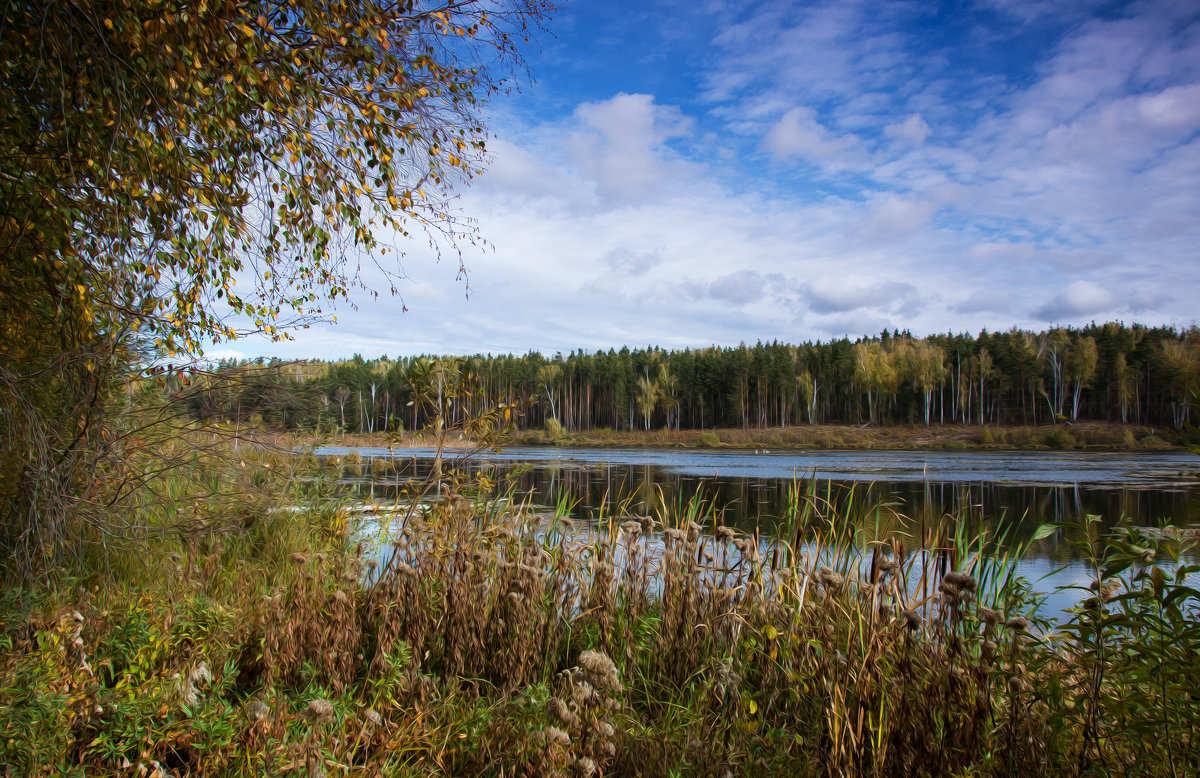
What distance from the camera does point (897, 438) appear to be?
60812mm

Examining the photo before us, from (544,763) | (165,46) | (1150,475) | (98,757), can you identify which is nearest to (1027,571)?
(544,763)

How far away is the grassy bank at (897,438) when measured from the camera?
172 feet

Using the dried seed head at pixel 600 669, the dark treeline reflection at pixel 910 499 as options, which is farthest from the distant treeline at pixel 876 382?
the dried seed head at pixel 600 669

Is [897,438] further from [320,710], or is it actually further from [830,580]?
[320,710]

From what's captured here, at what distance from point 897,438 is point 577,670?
64754 millimetres

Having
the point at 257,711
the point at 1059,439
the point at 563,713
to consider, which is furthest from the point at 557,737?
the point at 1059,439

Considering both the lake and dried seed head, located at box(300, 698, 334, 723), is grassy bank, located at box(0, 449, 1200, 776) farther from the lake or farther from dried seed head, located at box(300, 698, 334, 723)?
the lake

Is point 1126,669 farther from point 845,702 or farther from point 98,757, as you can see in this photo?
point 98,757

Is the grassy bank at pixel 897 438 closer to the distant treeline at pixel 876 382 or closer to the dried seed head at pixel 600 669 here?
the distant treeline at pixel 876 382

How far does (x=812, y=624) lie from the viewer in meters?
3.61

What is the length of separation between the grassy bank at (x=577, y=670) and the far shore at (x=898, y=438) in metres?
42.8

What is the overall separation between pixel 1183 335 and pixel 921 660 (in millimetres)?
96909

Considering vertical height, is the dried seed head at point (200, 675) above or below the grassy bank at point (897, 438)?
above

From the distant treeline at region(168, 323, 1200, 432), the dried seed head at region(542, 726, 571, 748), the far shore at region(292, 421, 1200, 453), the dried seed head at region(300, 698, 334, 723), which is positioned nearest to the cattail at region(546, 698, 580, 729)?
the dried seed head at region(542, 726, 571, 748)
